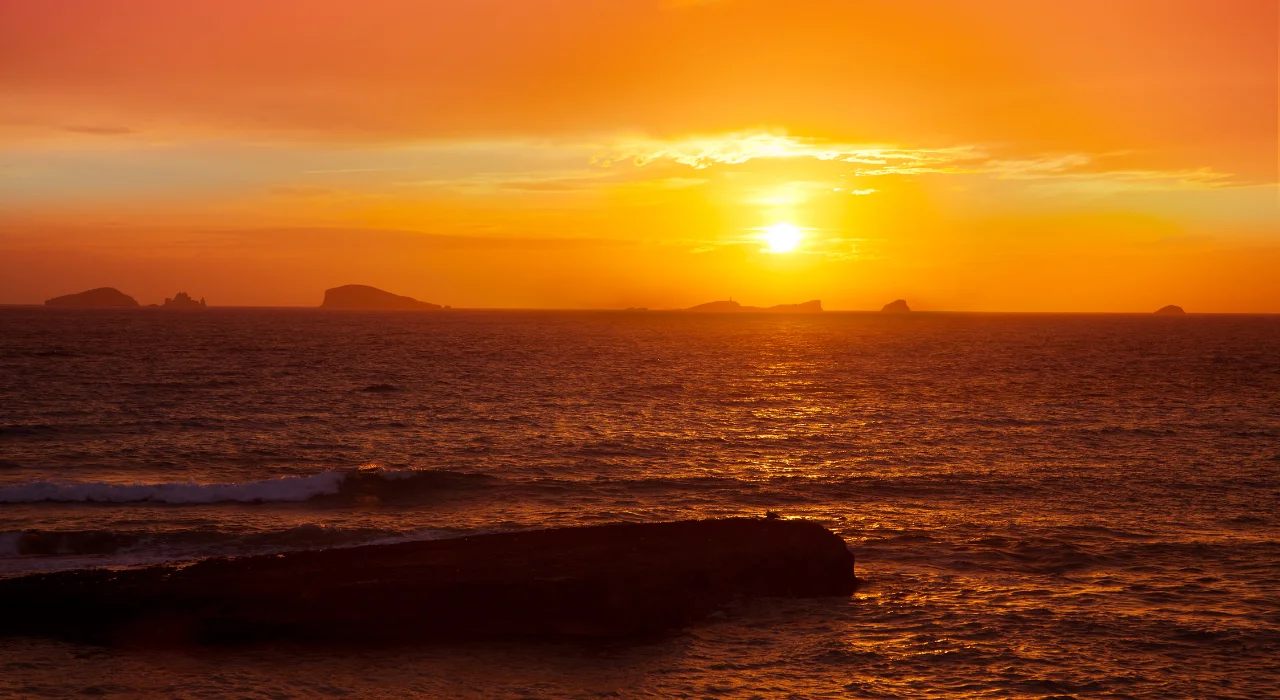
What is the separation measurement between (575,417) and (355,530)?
1040 inches

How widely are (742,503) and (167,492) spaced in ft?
61.9

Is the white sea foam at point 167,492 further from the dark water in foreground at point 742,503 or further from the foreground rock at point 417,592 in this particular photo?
the foreground rock at point 417,592

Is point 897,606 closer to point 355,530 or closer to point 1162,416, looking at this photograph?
point 355,530

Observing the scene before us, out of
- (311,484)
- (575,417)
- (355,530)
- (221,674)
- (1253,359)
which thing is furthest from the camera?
(1253,359)

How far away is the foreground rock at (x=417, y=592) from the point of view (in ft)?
57.5

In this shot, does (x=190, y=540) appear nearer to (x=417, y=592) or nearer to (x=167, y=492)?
(x=167, y=492)

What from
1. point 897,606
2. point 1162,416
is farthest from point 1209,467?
point 897,606

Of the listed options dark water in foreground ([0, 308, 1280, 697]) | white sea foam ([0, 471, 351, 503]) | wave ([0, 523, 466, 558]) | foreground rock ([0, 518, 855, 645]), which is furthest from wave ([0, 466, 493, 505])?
foreground rock ([0, 518, 855, 645])

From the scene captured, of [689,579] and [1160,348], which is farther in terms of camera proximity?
[1160,348]

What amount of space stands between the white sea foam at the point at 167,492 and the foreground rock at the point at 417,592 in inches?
477

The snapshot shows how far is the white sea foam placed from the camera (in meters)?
30.5

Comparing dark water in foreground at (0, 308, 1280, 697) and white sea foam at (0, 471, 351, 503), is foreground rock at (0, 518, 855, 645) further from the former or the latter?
white sea foam at (0, 471, 351, 503)

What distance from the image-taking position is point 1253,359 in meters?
108

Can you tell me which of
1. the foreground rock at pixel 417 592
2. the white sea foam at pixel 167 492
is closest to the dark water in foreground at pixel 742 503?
the white sea foam at pixel 167 492
